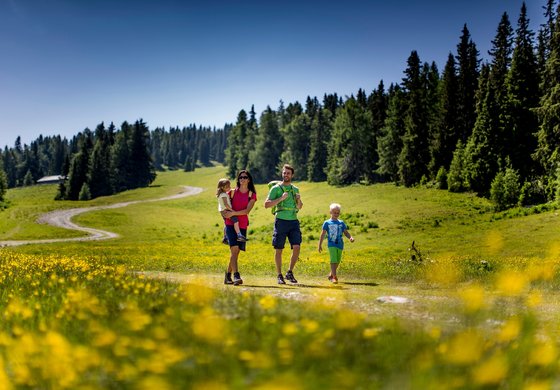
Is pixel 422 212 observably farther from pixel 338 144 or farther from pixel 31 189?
pixel 31 189

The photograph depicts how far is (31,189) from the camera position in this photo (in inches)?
5133

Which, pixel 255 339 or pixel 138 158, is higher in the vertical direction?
pixel 138 158

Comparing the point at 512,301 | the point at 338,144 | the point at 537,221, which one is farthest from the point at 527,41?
the point at 512,301

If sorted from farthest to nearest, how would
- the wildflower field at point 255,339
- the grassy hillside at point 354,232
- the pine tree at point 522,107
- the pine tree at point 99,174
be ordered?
1. the pine tree at point 99,174
2. the pine tree at point 522,107
3. the grassy hillside at point 354,232
4. the wildflower field at point 255,339

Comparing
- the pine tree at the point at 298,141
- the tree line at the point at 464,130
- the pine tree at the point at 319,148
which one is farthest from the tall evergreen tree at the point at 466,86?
the pine tree at the point at 298,141

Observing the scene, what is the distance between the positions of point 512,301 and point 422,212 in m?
29.1

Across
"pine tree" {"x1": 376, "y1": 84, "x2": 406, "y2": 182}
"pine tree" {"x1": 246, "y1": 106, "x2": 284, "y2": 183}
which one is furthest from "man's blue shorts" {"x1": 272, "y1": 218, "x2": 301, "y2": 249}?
"pine tree" {"x1": 246, "y1": 106, "x2": 284, "y2": 183}

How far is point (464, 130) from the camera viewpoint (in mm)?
54469

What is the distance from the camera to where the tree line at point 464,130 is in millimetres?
34594

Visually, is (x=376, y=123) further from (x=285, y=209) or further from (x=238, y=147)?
(x=285, y=209)

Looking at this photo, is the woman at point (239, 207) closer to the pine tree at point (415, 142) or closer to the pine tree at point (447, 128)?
the pine tree at point (447, 128)

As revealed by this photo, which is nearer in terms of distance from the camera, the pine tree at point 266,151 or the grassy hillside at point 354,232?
the grassy hillside at point 354,232

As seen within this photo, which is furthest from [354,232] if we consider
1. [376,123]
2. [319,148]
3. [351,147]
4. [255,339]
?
[319,148]

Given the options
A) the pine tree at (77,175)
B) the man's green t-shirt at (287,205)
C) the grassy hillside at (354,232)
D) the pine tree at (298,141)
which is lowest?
the grassy hillside at (354,232)
